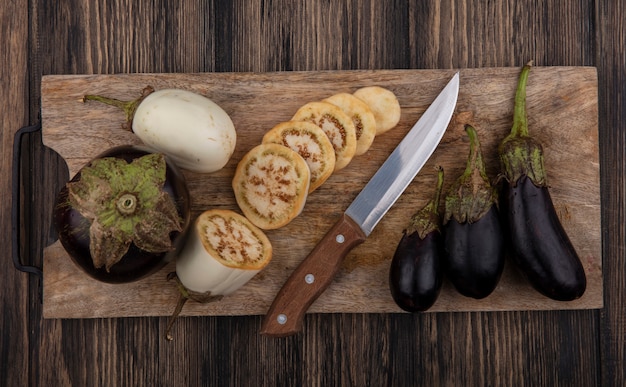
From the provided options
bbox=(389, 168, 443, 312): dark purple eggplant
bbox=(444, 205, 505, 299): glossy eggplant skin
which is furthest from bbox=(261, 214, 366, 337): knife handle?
bbox=(444, 205, 505, 299): glossy eggplant skin

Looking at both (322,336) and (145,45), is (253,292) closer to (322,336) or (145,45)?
(322,336)

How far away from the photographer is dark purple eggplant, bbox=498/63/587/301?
1190 millimetres

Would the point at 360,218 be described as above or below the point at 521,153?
below

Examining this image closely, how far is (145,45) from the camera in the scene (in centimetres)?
136

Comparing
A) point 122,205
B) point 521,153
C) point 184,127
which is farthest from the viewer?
point 521,153

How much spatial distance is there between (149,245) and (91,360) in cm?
51

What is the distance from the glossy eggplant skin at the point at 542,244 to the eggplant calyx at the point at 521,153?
0.02 m

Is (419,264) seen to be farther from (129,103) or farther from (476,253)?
(129,103)

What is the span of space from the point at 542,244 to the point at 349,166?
47cm

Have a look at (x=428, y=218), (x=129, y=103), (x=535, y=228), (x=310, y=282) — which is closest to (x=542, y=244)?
(x=535, y=228)

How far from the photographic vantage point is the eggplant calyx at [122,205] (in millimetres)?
993

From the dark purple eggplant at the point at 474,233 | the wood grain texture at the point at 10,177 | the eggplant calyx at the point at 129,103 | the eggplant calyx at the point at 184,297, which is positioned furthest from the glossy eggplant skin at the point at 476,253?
the wood grain texture at the point at 10,177

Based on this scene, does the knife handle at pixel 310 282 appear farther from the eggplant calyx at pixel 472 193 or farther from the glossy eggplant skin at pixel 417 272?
the eggplant calyx at pixel 472 193

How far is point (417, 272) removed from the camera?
1.19 meters
